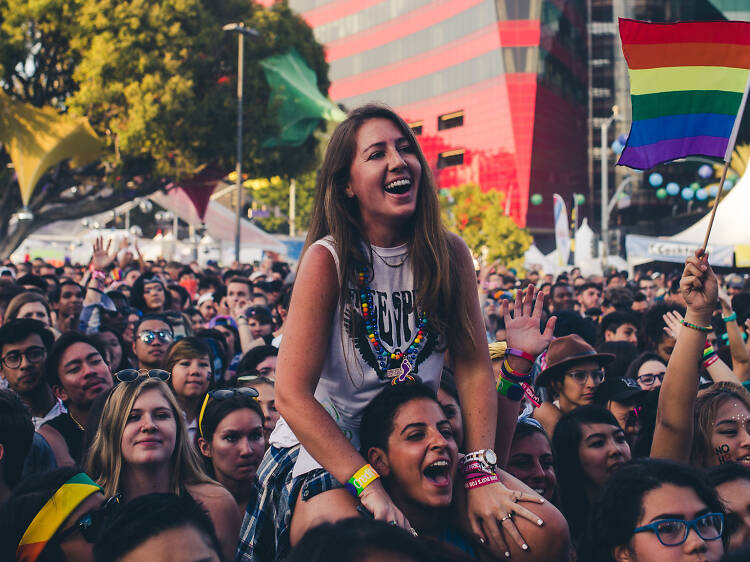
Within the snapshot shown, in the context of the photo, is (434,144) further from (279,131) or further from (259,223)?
(279,131)

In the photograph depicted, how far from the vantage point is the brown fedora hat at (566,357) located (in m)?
5.32

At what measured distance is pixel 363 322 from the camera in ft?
9.16

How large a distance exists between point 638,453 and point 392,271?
252 cm

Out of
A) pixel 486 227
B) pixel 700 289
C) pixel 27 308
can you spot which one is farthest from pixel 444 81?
pixel 700 289

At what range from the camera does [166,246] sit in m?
28.7

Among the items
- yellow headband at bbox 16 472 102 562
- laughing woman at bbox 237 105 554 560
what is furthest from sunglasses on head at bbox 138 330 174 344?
laughing woman at bbox 237 105 554 560

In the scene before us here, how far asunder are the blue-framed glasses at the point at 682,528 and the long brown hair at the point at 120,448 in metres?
2.20

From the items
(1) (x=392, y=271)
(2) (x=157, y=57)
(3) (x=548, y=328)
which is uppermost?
(2) (x=157, y=57)

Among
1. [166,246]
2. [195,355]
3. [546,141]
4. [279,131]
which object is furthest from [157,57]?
[546,141]

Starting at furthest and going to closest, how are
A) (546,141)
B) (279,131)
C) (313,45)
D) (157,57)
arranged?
(546,141), (313,45), (279,131), (157,57)

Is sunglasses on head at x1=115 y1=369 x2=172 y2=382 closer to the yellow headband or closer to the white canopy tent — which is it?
the yellow headband

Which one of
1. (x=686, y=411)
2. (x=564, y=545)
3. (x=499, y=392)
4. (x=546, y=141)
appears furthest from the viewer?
(x=546, y=141)

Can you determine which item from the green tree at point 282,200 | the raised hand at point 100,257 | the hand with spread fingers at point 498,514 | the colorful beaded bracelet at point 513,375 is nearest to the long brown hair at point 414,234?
the colorful beaded bracelet at point 513,375

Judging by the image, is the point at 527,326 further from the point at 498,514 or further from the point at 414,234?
→ the point at 498,514
